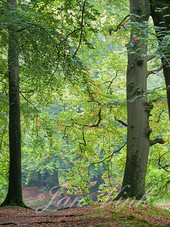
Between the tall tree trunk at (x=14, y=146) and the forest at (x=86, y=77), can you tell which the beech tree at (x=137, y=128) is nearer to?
the forest at (x=86, y=77)

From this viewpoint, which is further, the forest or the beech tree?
the beech tree

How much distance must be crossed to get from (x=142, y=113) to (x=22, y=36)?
371 centimetres

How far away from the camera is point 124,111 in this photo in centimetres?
945

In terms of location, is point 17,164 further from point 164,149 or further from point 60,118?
point 164,149

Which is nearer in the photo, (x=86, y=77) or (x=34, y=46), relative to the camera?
(x=34, y=46)

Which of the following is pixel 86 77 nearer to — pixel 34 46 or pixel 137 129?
pixel 34 46

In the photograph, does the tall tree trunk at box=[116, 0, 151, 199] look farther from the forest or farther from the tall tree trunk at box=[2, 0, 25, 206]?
the tall tree trunk at box=[2, 0, 25, 206]
